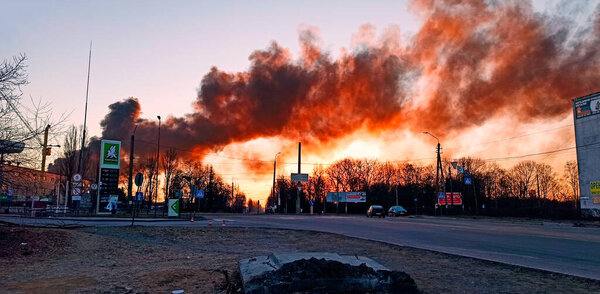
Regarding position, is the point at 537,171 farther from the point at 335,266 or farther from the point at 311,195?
the point at 335,266

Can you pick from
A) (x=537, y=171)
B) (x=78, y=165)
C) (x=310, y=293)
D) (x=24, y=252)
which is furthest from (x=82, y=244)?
(x=537, y=171)

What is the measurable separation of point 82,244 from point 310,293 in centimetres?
991

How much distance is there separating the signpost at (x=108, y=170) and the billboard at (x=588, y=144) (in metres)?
56.9

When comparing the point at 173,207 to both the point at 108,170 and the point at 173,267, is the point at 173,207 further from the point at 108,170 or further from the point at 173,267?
the point at 173,267

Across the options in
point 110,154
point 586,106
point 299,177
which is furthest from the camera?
point 299,177

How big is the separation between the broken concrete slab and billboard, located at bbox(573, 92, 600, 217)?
56.4 meters

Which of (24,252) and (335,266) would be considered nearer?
(335,266)

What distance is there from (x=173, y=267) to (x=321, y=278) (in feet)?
15.1

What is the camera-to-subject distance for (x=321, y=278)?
6.00m

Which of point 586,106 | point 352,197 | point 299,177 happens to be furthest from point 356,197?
point 586,106

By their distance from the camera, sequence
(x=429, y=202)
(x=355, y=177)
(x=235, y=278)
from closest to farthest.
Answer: (x=235, y=278)
(x=429, y=202)
(x=355, y=177)

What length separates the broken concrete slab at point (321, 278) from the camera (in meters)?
5.84

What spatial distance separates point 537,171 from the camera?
106m

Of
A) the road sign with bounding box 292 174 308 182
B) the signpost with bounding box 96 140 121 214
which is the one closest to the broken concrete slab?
the signpost with bounding box 96 140 121 214
